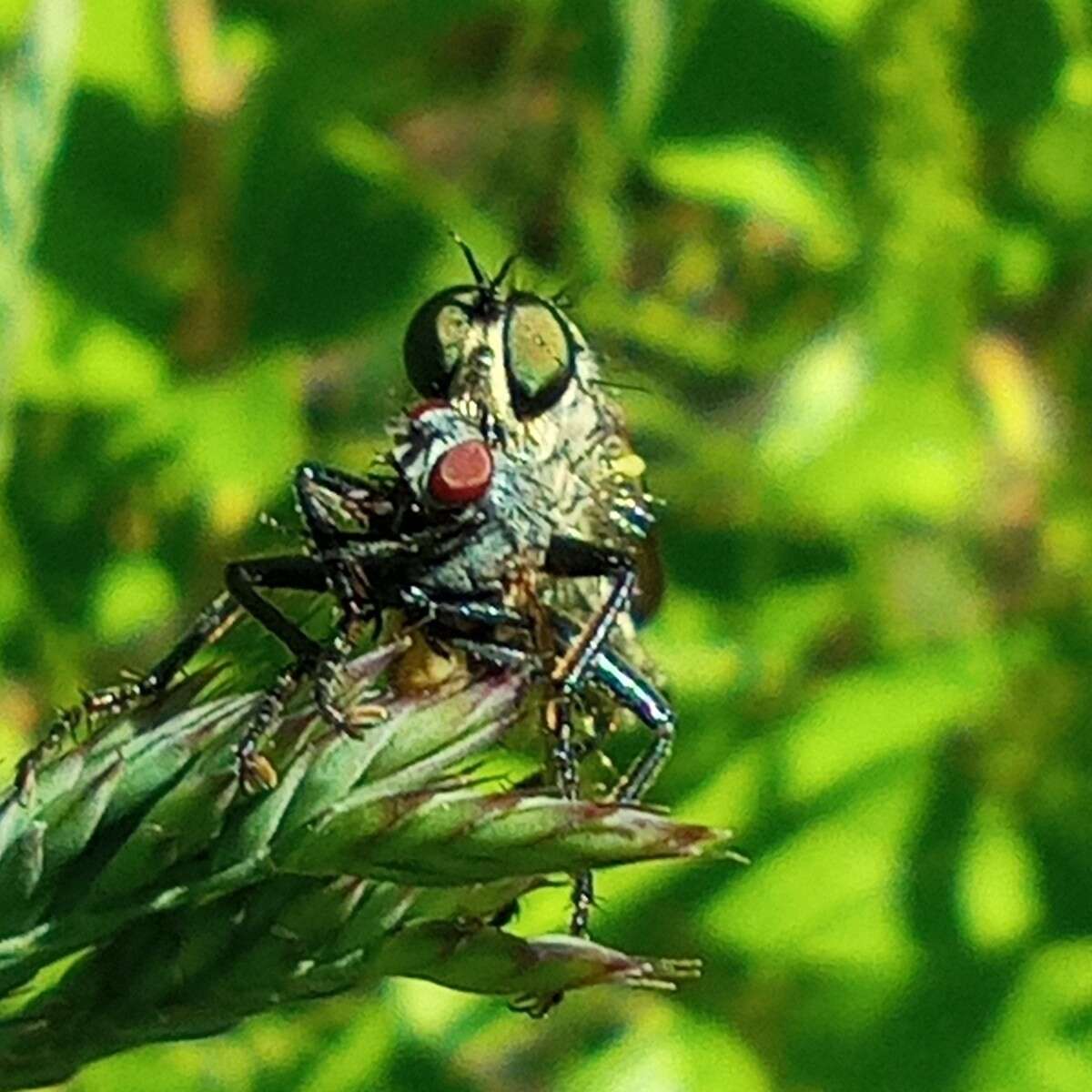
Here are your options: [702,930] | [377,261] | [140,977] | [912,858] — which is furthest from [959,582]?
[140,977]

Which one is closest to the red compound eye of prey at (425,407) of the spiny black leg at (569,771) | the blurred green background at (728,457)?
the spiny black leg at (569,771)

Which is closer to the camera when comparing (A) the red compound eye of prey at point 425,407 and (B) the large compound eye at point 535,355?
(A) the red compound eye of prey at point 425,407

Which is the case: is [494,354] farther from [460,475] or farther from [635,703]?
[635,703]

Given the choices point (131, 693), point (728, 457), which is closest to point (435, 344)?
point (131, 693)

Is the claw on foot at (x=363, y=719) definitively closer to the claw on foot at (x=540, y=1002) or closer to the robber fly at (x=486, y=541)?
the robber fly at (x=486, y=541)

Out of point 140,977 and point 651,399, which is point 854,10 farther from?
point 140,977

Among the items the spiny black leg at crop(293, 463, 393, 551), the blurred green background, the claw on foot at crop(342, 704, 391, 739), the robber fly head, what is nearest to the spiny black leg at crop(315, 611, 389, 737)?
the claw on foot at crop(342, 704, 391, 739)
